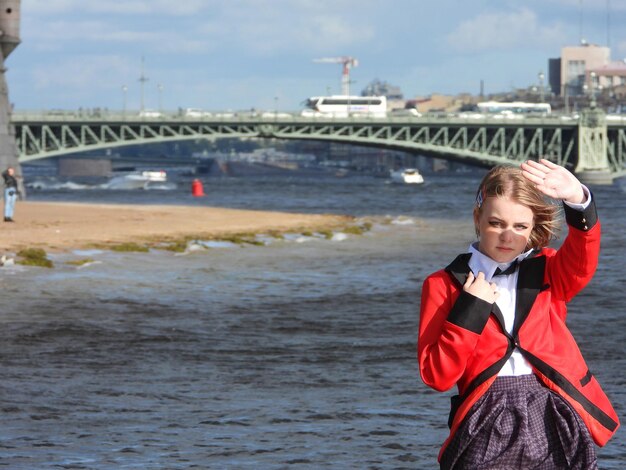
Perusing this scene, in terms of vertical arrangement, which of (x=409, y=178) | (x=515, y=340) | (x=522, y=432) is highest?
(x=515, y=340)

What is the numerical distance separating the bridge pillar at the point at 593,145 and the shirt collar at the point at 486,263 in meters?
104

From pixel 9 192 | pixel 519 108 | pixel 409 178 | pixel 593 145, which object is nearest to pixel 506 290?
pixel 9 192

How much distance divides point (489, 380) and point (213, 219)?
4339cm

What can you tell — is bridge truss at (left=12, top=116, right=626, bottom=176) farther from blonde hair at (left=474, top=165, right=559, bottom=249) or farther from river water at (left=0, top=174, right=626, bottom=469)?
blonde hair at (left=474, top=165, right=559, bottom=249)

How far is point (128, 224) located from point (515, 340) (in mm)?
37686

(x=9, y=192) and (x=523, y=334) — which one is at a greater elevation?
(x=523, y=334)

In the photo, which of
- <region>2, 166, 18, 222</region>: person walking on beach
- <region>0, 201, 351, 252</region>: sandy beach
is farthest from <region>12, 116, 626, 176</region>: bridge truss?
<region>2, 166, 18, 222</region>: person walking on beach

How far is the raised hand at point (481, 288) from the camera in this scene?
5156 mm

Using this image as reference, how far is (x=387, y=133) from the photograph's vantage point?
10306 cm

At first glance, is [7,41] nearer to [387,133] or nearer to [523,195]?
[387,133]

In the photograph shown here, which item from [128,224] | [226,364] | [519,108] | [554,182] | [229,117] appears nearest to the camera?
[554,182]

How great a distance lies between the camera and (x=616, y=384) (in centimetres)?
1310

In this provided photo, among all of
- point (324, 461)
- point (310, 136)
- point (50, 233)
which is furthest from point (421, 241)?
point (310, 136)

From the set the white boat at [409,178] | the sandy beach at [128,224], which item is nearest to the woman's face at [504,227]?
the sandy beach at [128,224]
